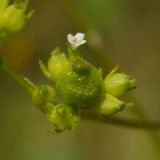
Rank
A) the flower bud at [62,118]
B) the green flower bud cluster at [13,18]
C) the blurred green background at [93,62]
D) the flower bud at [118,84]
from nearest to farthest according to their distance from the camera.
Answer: the flower bud at [62,118] < the flower bud at [118,84] < the green flower bud cluster at [13,18] < the blurred green background at [93,62]

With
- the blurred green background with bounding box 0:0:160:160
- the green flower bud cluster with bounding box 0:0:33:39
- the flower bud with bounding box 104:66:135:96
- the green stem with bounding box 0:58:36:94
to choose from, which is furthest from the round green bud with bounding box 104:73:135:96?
the blurred green background with bounding box 0:0:160:160

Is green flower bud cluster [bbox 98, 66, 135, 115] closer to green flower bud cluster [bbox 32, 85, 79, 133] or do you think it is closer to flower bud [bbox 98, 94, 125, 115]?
flower bud [bbox 98, 94, 125, 115]

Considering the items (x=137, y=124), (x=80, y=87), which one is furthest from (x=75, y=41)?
(x=137, y=124)

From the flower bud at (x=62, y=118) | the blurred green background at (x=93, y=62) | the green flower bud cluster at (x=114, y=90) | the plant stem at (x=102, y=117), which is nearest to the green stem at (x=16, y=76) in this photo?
the plant stem at (x=102, y=117)

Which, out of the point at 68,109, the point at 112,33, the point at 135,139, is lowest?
the point at 68,109

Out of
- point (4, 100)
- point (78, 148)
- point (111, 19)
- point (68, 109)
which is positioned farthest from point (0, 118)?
point (68, 109)

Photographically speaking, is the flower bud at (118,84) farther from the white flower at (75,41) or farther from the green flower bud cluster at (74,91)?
the white flower at (75,41)

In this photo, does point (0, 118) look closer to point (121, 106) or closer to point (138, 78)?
point (138, 78)
